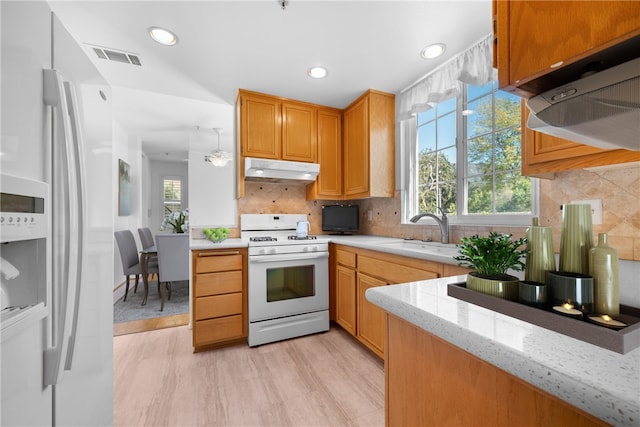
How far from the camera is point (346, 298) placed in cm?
245

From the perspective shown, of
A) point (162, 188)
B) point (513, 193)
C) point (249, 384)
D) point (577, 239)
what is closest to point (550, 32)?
point (577, 239)

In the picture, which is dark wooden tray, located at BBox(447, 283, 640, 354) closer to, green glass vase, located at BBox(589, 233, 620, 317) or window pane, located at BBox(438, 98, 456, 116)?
green glass vase, located at BBox(589, 233, 620, 317)

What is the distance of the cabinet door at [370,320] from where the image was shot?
1990mm

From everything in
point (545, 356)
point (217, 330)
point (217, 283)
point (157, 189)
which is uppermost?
point (157, 189)

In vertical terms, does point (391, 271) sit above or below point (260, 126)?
below

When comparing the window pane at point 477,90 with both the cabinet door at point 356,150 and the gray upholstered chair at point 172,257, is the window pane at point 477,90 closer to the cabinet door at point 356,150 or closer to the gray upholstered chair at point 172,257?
the cabinet door at point 356,150

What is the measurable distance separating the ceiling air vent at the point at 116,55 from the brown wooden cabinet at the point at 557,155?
268 cm

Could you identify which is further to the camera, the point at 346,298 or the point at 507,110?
the point at 346,298

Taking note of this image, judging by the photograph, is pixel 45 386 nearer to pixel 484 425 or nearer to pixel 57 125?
pixel 57 125

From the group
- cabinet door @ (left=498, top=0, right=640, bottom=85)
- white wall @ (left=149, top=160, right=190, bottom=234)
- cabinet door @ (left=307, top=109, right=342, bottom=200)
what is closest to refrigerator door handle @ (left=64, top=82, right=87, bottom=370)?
cabinet door @ (left=498, top=0, right=640, bottom=85)

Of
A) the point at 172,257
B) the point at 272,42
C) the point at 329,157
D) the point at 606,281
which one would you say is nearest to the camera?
the point at 606,281

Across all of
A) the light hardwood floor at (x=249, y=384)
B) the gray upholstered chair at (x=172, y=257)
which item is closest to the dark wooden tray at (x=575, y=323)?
the light hardwood floor at (x=249, y=384)

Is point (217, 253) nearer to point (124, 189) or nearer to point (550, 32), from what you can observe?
point (550, 32)

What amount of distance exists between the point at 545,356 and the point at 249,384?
6.14 feet
